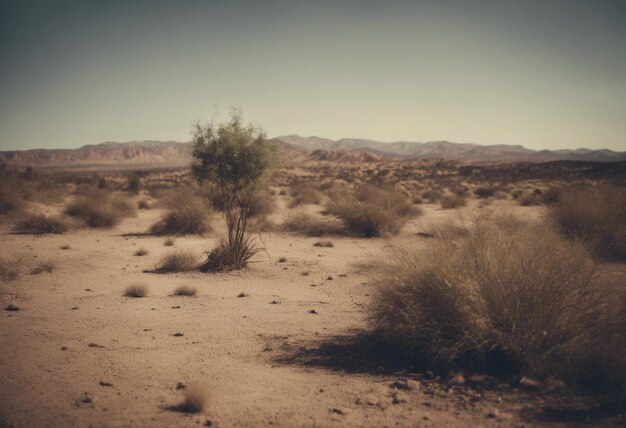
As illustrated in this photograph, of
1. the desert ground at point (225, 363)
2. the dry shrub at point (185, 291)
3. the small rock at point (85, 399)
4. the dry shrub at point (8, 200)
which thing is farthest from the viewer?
the dry shrub at point (8, 200)

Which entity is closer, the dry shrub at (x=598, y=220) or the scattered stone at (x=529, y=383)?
the scattered stone at (x=529, y=383)

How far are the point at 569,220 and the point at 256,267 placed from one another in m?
9.33

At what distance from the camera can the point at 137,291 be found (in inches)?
348

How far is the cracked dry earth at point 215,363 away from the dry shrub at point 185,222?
6.19 meters

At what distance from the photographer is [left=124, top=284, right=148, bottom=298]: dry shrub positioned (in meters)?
8.84

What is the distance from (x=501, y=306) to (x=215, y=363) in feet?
11.9

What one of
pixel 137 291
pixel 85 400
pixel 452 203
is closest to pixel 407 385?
pixel 85 400

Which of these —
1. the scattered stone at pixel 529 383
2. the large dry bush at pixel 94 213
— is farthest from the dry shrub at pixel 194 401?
the large dry bush at pixel 94 213

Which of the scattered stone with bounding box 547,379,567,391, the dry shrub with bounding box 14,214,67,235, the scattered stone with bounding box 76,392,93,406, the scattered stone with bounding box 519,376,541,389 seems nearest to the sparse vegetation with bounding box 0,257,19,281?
the dry shrub with bounding box 14,214,67,235

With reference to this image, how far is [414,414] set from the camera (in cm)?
425

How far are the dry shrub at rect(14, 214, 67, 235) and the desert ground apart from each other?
18.9 ft

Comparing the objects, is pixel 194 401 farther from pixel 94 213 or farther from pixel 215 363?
pixel 94 213

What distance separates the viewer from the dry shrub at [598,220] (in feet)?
37.6

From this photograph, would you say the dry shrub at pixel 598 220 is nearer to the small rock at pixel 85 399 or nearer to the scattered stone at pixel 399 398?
the scattered stone at pixel 399 398
